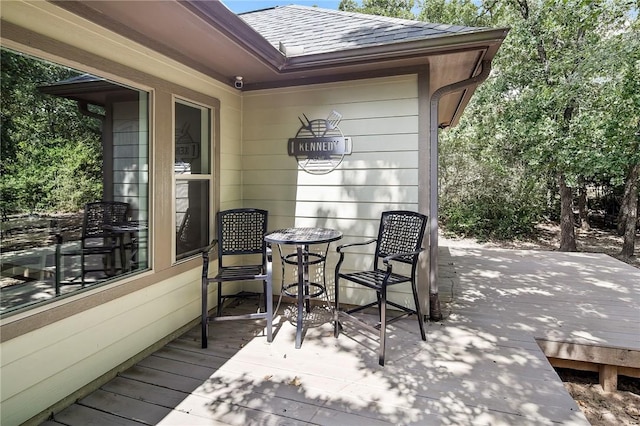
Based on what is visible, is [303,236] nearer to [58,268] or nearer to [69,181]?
[58,268]

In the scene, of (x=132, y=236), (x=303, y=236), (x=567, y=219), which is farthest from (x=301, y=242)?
(x=567, y=219)

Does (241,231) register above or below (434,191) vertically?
below

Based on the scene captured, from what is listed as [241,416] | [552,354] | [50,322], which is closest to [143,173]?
[50,322]

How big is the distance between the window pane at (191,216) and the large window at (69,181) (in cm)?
34

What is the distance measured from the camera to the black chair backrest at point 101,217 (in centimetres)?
303

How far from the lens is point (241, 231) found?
354 centimetres

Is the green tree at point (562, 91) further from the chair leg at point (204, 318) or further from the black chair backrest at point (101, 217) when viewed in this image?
the black chair backrest at point (101, 217)

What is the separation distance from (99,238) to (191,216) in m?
0.81

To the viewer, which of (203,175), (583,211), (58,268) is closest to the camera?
(58,268)

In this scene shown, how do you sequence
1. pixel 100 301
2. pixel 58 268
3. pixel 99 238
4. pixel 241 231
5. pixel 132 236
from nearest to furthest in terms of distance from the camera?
pixel 100 301 < pixel 58 268 < pixel 132 236 < pixel 99 238 < pixel 241 231

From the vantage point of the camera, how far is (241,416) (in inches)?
79.2

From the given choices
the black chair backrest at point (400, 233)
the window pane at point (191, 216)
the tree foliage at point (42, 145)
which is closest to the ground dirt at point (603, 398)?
the black chair backrest at point (400, 233)

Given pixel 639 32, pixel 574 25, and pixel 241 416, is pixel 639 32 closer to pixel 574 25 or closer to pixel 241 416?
pixel 574 25

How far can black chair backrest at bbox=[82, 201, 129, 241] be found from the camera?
3.03 metres
